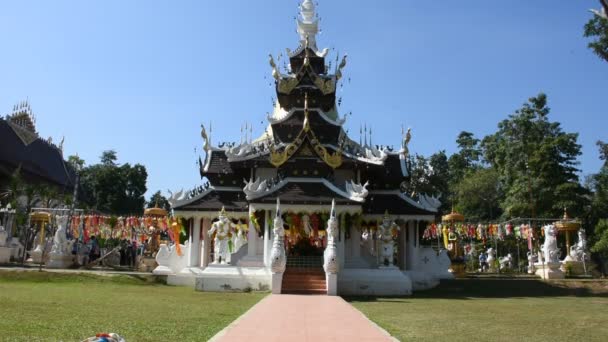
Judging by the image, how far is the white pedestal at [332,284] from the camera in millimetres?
17344

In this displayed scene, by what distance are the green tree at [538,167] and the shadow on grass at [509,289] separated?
18.5 metres

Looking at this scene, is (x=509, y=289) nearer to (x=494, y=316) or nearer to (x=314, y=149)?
(x=314, y=149)

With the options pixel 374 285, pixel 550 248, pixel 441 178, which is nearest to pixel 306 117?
pixel 374 285

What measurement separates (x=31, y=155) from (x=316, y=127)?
143 ft

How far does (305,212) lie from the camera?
19781 millimetres

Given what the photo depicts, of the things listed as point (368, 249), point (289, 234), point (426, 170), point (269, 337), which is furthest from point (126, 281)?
point (426, 170)

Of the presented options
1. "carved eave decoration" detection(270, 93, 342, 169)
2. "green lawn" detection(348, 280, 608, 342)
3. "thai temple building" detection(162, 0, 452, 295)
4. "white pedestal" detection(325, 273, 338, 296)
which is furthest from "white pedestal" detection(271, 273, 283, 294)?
"carved eave decoration" detection(270, 93, 342, 169)

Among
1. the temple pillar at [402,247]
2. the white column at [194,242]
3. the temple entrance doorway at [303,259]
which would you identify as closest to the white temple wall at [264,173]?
the temple entrance doorway at [303,259]

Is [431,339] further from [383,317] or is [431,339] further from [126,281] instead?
[126,281]

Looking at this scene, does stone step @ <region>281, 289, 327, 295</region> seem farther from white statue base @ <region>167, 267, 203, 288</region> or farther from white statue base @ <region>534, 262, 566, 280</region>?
white statue base @ <region>534, 262, 566, 280</region>

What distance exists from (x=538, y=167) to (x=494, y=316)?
33.5 m

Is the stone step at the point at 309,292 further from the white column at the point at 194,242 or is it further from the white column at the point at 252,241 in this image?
the white column at the point at 194,242

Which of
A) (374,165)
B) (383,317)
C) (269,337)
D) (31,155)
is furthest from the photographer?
(31,155)

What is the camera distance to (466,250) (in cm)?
4300
